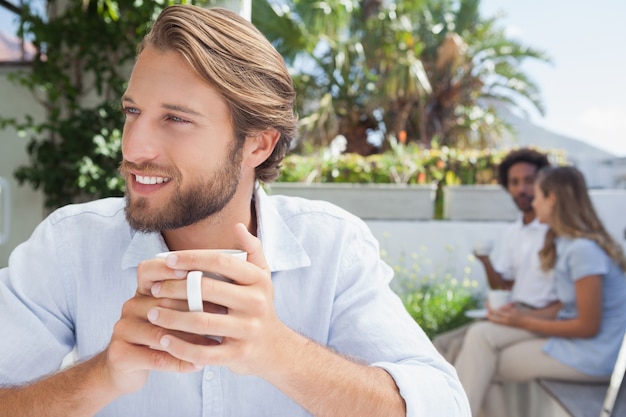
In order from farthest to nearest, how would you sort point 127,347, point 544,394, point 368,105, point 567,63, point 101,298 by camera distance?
1. point 368,105
2. point 567,63
3. point 544,394
4. point 101,298
5. point 127,347

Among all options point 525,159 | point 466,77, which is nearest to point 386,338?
point 525,159

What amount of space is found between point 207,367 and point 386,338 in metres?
0.36

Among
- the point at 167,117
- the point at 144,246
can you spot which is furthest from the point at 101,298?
the point at 167,117

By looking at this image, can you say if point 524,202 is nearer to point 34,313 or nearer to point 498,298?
point 498,298

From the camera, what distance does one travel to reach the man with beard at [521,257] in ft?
10.5

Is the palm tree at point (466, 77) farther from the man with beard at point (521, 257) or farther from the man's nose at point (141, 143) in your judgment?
the man's nose at point (141, 143)

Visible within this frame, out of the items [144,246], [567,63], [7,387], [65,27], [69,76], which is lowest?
[7,387]

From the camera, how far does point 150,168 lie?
48.5 inches

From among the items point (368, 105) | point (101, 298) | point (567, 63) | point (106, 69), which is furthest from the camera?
point (368, 105)

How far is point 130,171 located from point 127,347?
1.46 ft

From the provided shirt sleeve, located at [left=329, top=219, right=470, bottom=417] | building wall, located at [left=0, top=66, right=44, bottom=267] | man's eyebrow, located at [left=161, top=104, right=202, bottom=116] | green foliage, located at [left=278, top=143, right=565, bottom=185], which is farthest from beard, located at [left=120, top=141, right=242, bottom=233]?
green foliage, located at [left=278, top=143, right=565, bottom=185]

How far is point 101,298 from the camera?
133 centimetres

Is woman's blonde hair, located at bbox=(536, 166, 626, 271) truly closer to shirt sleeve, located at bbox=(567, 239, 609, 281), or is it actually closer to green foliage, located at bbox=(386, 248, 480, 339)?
shirt sleeve, located at bbox=(567, 239, 609, 281)

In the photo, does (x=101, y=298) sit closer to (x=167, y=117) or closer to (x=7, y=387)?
(x=7, y=387)
